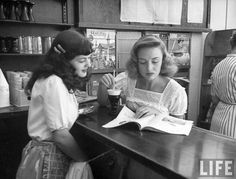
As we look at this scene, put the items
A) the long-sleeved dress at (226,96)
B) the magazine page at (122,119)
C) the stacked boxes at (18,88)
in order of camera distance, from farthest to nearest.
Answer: the stacked boxes at (18,88) → the long-sleeved dress at (226,96) → the magazine page at (122,119)

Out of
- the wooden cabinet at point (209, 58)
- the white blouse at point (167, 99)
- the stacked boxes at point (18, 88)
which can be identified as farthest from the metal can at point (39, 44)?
the wooden cabinet at point (209, 58)

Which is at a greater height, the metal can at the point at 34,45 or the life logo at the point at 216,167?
the metal can at the point at 34,45

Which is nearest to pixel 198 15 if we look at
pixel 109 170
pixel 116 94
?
pixel 116 94

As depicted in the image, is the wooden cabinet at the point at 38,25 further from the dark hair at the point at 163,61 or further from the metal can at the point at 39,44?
the dark hair at the point at 163,61

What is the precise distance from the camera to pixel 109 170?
143 centimetres

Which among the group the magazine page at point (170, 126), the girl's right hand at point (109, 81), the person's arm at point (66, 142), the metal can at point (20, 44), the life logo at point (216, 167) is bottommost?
the person's arm at point (66, 142)

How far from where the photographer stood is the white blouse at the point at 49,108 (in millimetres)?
1208

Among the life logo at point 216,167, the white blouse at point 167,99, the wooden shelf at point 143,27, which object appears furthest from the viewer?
the wooden shelf at point 143,27

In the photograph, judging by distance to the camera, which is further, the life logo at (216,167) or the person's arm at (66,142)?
the person's arm at (66,142)

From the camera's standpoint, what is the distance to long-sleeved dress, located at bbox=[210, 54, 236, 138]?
2.14 meters

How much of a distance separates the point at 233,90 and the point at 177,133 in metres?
1.17

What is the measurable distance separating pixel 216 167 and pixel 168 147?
0.71 ft

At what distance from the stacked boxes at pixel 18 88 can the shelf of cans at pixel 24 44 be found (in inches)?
11.6

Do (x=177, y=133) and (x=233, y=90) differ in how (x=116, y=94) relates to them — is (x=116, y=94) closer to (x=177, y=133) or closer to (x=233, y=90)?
(x=177, y=133)
